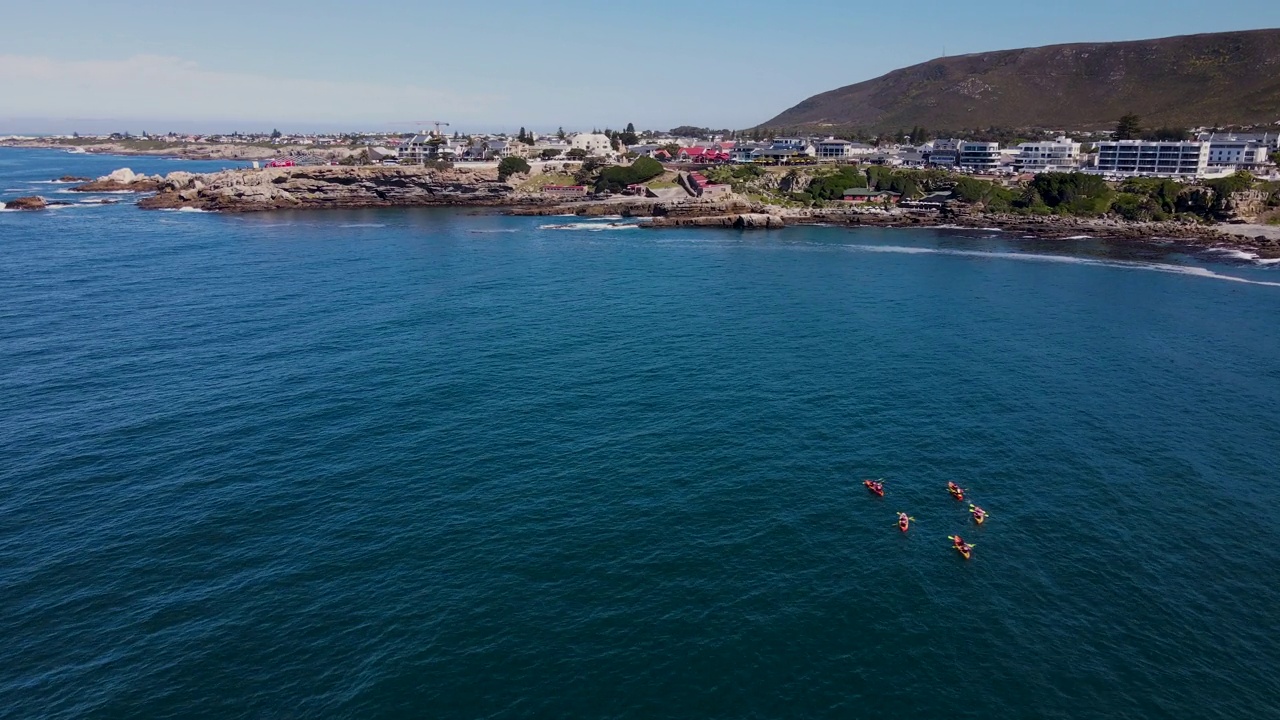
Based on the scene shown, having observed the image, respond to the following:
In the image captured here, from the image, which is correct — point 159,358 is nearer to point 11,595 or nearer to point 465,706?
point 11,595

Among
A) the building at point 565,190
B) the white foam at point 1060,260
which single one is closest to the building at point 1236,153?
the white foam at point 1060,260

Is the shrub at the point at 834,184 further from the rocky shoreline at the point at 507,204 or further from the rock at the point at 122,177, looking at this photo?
the rock at the point at 122,177

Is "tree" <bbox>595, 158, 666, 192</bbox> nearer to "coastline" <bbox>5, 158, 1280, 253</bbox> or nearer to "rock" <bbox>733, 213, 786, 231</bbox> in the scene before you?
"coastline" <bbox>5, 158, 1280, 253</bbox>

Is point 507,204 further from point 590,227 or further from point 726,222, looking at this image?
point 726,222

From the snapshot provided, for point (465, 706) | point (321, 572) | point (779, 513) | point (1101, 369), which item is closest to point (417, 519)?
point (321, 572)

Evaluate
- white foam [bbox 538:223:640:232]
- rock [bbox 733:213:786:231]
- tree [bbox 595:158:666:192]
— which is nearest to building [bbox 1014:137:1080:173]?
rock [bbox 733:213:786:231]

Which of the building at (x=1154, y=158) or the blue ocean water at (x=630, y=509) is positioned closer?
the blue ocean water at (x=630, y=509)

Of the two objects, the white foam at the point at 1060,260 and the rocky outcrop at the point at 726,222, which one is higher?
the rocky outcrop at the point at 726,222
